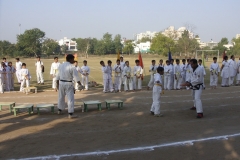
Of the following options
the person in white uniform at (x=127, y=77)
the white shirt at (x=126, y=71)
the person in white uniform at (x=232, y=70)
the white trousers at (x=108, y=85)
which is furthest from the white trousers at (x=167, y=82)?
the person in white uniform at (x=232, y=70)

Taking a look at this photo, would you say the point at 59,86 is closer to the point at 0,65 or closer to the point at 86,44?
the point at 0,65

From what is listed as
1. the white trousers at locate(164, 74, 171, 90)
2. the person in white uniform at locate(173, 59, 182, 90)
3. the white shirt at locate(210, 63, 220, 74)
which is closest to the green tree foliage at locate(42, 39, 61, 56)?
the white trousers at locate(164, 74, 171, 90)

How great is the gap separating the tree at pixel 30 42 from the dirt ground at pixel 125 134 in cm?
7254

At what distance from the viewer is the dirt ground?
558 centimetres

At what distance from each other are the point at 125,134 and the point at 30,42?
78.1 m

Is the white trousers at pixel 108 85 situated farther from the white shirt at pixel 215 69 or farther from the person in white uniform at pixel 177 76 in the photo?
the white shirt at pixel 215 69

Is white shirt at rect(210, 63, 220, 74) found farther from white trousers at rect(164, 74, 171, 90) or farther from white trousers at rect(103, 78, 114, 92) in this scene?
white trousers at rect(103, 78, 114, 92)

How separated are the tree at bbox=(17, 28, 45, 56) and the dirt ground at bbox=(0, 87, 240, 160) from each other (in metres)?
72.5

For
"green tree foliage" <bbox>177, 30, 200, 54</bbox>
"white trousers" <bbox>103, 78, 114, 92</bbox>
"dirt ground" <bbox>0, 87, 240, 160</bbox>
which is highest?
"green tree foliage" <bbox>177, 30, 200, 54</bbox>

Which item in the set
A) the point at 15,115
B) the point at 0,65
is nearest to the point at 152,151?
the point at 15,115

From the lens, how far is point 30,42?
78.8m

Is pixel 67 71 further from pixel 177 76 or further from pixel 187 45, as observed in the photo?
pixel 187 45

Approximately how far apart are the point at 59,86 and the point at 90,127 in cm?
201

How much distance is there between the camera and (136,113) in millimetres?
9547
